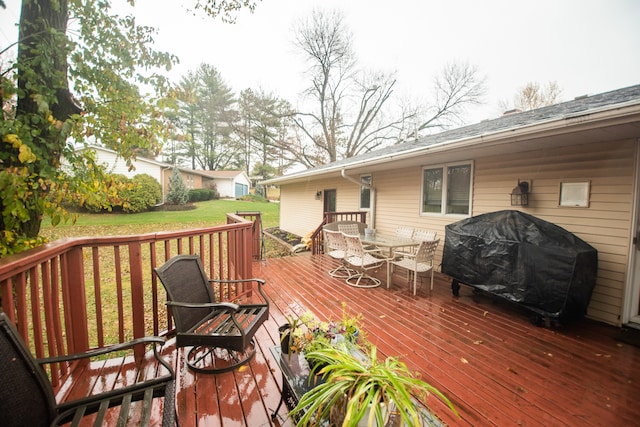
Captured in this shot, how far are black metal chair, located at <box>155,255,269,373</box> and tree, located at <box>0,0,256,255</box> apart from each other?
1.01m

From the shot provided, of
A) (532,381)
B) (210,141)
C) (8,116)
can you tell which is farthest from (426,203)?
(210,141)

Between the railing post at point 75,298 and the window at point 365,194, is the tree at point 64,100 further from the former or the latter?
the window at point 365,194

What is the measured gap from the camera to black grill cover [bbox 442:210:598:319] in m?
2.90

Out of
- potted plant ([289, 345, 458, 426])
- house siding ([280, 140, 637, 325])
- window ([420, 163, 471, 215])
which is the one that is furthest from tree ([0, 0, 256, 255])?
window ([420, 163, 471, 215])

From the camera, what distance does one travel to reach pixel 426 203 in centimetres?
586

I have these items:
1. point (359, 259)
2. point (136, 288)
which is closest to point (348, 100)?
point (359, 259)

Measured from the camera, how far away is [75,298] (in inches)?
77.9

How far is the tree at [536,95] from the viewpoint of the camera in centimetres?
1271

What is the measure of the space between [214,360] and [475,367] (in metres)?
2.42

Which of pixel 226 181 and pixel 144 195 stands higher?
pixel 226 181

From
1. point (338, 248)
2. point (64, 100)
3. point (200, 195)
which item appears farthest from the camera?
point (200, 195)

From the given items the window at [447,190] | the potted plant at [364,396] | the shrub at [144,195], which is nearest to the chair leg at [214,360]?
the potted plant at [364,396]

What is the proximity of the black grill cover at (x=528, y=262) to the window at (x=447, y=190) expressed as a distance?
1.32 metres

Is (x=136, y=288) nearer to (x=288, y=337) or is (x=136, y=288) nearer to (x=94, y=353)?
(x=94, y=353)
